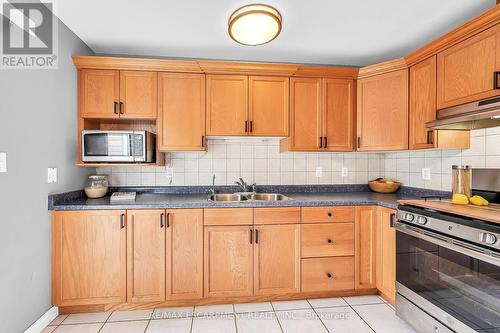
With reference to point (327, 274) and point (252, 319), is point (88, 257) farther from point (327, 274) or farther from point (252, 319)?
point (327, 274)

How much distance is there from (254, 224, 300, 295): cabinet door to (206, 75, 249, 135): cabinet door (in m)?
0.99

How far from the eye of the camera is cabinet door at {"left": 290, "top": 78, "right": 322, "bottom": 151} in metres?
2.65

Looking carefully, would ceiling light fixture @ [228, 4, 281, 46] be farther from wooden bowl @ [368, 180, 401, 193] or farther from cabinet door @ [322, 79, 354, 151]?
wooden bowl @ [368, 180, 401, 193]

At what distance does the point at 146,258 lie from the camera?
2.20m

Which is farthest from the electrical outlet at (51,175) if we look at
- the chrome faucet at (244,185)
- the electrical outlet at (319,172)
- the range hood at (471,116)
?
the range hood at (471,116)

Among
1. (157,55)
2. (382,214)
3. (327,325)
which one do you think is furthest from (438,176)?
(157,55)

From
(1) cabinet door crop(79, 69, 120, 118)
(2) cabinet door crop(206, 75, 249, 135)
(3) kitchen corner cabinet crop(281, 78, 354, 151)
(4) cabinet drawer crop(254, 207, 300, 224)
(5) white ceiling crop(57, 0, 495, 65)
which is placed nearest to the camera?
(5) white ceiling crop(57, 0, 495, 65)

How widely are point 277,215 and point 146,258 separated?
1.16 m

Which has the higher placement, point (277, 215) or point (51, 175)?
point (51, 175)

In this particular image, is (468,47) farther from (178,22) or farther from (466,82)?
(178,22)

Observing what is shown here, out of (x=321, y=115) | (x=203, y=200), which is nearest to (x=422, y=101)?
(x=321, y=115)

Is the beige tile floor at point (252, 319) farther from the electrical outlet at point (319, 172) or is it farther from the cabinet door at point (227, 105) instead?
the cabinet door at point (227, 105)

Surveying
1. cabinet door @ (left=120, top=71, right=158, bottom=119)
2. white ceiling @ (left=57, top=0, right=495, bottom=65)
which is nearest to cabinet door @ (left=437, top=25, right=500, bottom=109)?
white ceiling @ (left=57, top=0, right=495, bottom=65)

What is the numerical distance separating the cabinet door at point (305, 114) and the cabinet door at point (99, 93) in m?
1.68
